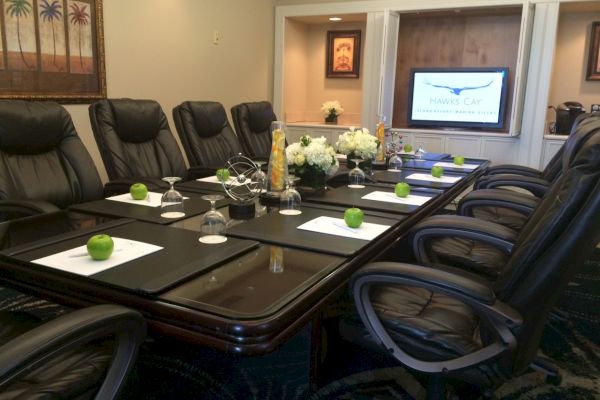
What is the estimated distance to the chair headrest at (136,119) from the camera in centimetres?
285

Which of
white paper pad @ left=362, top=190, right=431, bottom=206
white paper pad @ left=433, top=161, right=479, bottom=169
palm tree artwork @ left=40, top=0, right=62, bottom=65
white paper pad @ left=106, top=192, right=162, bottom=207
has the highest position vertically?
palm tree artwork @ left=40, top=0, right=62, bottom=65

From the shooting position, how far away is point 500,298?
1288mm

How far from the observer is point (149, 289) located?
1.06 metres

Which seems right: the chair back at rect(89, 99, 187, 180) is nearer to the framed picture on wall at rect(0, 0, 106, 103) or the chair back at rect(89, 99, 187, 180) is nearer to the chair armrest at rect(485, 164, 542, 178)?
the framed picture on wall at rect(0, 0, 106, 103)

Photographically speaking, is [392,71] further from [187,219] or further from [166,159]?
[187,219]

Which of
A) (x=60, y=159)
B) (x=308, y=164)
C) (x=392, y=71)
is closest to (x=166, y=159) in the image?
(x=60, y=159)

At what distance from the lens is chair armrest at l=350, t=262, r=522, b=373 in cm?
123

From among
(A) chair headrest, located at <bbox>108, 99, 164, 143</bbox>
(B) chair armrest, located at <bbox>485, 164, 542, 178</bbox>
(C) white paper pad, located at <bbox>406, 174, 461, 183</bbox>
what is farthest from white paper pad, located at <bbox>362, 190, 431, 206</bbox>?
(B) chair armrest, located at <bbox>485, 164, 542, 178</bbox>

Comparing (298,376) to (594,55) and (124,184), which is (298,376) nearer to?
(124,184)

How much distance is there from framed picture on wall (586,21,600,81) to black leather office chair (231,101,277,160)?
3.25 m

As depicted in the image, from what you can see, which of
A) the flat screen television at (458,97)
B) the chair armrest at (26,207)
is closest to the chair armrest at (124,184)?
the chair armrest at (26,207)

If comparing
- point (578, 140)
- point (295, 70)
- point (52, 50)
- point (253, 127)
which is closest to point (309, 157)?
point (578, 140)

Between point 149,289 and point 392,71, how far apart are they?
466 centimetres

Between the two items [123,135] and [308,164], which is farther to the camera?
[123,135]
